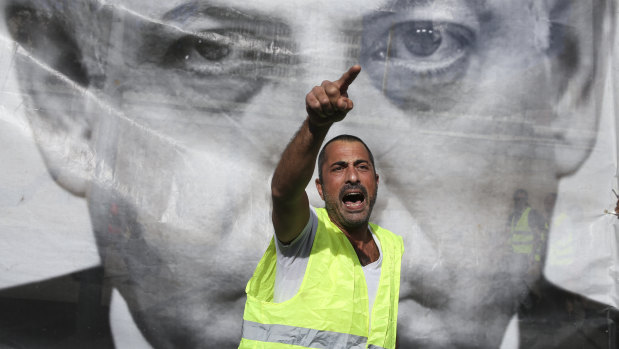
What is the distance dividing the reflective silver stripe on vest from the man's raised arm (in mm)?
213

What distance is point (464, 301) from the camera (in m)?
1.92

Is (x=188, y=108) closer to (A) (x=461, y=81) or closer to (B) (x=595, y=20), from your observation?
(A) (x=461, y=81)

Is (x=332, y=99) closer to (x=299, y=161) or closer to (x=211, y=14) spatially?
(x=299, y=161)

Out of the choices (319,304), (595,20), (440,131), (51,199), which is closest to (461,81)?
(440,131)

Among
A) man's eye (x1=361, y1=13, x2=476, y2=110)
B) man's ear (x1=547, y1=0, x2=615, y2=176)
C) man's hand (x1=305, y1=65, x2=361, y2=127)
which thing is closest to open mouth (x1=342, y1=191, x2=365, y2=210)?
man's hand (x1=305, y1=65, x2=361, y2=127)

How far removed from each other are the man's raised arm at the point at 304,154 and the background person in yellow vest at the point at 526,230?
3.83 ft

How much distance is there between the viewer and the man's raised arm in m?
0.92

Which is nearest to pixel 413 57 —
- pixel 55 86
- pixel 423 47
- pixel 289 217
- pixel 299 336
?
pixel 423 47

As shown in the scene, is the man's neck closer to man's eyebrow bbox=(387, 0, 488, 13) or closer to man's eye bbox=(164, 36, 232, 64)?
man's eye bbox=(164, 36, 232, 64)

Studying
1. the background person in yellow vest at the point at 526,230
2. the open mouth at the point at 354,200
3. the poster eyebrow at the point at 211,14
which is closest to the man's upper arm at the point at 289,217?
the open mouth at the point at 354,200

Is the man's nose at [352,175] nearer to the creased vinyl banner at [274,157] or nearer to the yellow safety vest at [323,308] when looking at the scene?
the yellow safety vest at [323,308]

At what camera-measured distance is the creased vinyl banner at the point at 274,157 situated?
181cm

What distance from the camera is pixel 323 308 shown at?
3.81ft

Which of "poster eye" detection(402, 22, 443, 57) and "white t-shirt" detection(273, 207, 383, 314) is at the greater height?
"poster eye" detection(402, 22, 443, 57)
